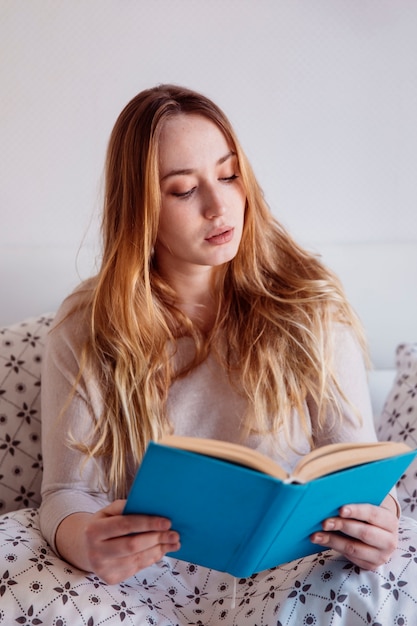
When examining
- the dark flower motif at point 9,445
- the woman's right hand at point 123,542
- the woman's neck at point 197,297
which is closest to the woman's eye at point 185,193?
the woman's neck at point 197,297

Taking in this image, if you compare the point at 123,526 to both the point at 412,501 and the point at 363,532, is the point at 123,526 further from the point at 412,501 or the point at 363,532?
the point at 412,501

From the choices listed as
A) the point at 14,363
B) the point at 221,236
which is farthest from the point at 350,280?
the point at 14,363

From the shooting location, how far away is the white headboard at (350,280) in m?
1.97

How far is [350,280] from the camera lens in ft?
6.55

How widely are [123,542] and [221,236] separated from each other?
0.53 m

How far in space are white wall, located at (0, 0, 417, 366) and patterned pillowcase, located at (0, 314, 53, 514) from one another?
296 millimetres

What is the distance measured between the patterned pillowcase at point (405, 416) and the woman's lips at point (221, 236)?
561mm

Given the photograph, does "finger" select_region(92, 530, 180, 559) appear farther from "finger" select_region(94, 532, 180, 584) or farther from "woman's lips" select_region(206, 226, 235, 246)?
"woman's lips" select_region(206, 226, 235, 246)

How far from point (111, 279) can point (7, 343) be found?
38 centimetres

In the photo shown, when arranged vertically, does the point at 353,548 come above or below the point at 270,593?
above

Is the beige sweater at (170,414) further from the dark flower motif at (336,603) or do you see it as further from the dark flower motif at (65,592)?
the dark flower motif at (336,603)

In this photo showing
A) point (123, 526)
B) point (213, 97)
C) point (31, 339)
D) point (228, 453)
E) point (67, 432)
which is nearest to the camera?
point (228, 453)

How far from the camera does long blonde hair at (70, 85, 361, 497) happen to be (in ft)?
4.58

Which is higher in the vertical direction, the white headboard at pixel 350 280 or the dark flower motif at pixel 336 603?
the white headboard at pixel 350 280
